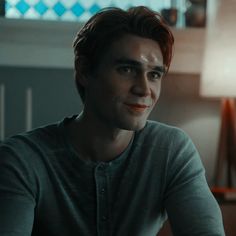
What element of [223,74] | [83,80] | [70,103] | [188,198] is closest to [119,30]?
[83,80]

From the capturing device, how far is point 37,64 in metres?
2.66

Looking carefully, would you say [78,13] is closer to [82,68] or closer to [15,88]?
[15,88]

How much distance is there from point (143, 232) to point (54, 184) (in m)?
0.23

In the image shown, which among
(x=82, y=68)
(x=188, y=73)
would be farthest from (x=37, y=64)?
(x=82, y=68)

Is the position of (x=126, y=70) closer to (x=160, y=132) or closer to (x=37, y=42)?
(x=160, y=132)

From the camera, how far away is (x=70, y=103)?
269 cm

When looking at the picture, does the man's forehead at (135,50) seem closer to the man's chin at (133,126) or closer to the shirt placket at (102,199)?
the man's chin at (133,126)

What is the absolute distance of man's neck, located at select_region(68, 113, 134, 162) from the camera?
1284mm

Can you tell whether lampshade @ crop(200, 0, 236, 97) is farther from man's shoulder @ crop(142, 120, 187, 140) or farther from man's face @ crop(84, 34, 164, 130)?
man's face @ crop(84, 34, 164, 130)

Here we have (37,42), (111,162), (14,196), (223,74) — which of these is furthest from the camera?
(37,42)

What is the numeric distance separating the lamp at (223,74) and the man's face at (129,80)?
3.95ft

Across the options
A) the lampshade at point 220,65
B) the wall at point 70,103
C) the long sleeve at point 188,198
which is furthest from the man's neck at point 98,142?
the wall at point 70,103

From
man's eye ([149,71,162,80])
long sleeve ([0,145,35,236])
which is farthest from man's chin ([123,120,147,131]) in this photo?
long sleeve ([0,145,35,236])

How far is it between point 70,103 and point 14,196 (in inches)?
60.6
